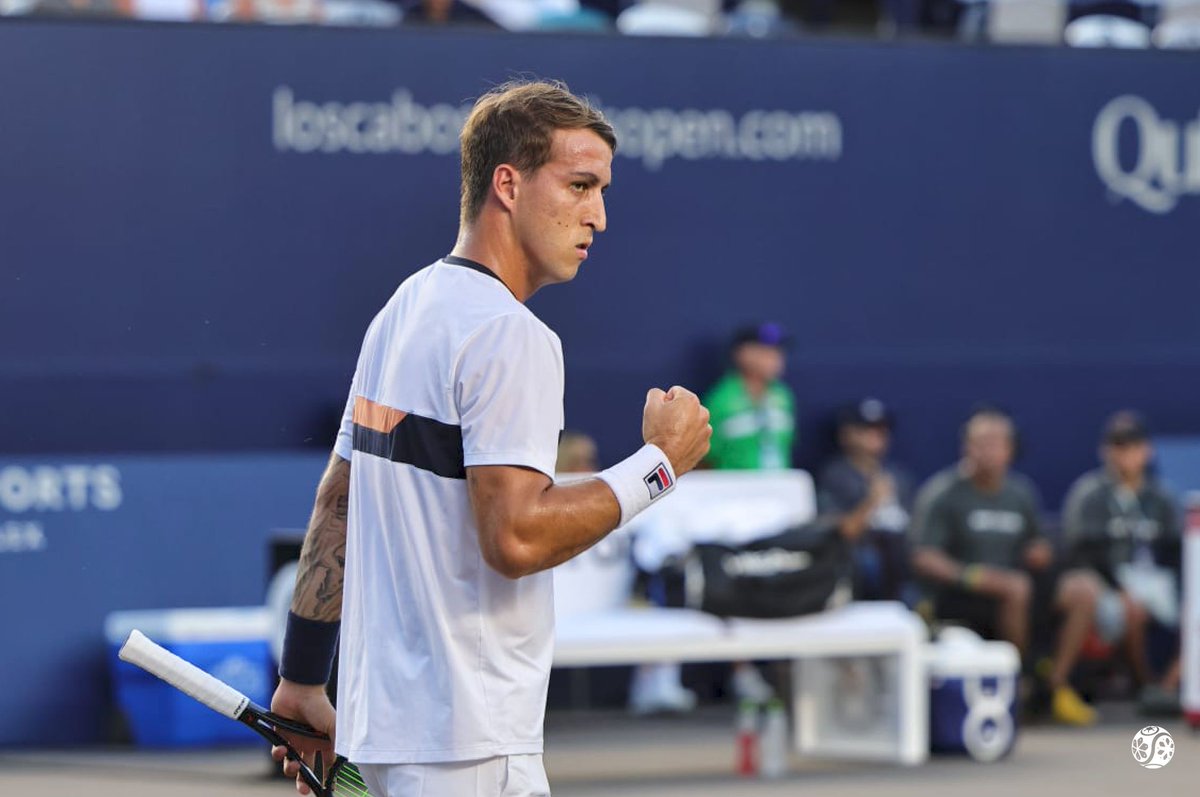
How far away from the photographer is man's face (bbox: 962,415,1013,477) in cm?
1082

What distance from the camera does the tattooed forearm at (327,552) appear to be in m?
3.50

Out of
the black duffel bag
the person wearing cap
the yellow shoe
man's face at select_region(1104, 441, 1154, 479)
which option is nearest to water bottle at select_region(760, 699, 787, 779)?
the black duffel bag

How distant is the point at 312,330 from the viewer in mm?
11094

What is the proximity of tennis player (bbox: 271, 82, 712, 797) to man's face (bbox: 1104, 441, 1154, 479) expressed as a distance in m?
8.33

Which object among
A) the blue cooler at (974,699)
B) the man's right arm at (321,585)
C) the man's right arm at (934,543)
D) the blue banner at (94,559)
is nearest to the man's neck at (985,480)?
the man's right arm at (934,543)

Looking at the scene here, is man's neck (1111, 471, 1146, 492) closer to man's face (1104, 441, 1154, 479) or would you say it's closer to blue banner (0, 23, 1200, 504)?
man's face (1104, 441, 1154, 479)

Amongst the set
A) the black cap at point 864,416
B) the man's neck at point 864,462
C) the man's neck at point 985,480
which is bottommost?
the man's neck at point 985,480

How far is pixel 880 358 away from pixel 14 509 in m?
4.94

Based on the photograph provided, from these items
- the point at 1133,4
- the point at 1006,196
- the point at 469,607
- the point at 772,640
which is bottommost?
the point at 772,640

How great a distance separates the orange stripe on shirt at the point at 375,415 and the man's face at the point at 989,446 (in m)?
7.85

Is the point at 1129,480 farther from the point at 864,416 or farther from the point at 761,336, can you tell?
the point at 761,336

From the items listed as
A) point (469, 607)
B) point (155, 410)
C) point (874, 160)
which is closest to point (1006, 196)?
point (874, 160)

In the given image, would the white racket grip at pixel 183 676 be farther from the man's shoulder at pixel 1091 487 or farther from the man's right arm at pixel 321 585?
the man's shoulder at pixel 1091 487

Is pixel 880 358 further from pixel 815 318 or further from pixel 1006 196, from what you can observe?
pixel 1006 196
